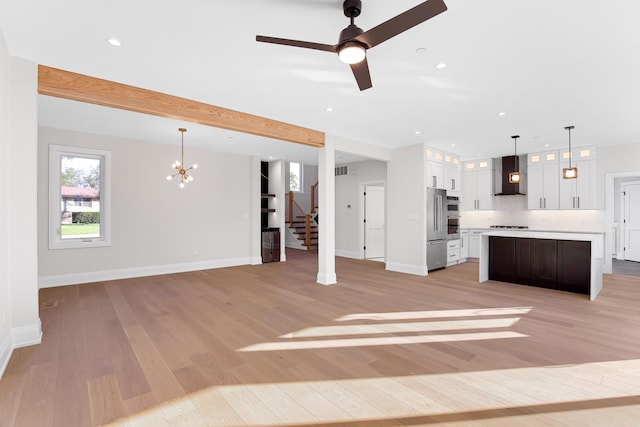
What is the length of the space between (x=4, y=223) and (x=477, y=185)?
9.65 metres

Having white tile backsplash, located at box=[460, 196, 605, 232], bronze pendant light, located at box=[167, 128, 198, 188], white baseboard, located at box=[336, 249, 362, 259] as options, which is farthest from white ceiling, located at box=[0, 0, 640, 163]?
white baseboard, located at box=[336, 249, 362, 259]

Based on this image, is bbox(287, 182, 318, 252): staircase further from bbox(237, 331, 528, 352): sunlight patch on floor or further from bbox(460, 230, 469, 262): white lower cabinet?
bbox(237, 331, 528, 352): sunlight patch on floor

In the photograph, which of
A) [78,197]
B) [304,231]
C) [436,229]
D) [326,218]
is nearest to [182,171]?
[78,197]

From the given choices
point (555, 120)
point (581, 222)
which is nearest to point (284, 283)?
point (555, 120)

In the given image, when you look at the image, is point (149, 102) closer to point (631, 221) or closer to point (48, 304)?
point (48, 304)

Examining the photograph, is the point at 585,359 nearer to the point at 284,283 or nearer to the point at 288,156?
the point at 284,283

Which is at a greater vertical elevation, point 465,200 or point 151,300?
point 465,200

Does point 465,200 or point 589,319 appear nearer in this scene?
point 589,319

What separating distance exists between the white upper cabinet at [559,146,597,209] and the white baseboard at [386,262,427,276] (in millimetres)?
3924

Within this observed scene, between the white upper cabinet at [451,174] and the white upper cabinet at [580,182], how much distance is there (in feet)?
7.51

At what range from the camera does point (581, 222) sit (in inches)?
279

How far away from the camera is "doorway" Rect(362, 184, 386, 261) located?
28.8ft

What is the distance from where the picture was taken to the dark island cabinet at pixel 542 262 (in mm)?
4902

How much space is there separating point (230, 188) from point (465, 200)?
6.87 metres
